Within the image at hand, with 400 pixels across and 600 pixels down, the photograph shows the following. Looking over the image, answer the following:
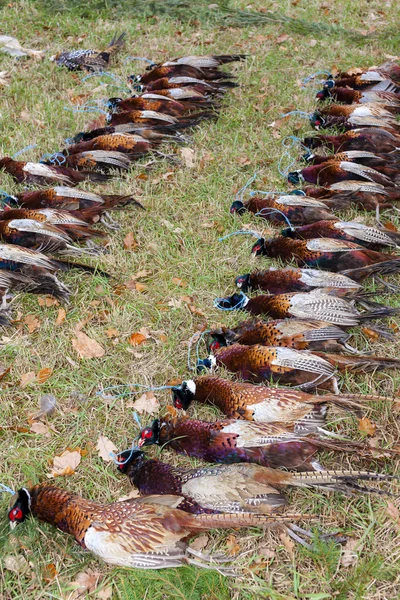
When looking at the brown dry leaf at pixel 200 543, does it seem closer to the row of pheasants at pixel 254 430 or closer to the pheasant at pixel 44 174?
the row of pheasants at pixel 254 430

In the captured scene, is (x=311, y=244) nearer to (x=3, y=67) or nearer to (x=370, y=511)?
(x=370, y=511)

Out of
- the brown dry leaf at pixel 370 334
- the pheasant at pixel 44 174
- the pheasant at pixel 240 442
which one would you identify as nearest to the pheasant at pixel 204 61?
the pheasant at pixel 44 174

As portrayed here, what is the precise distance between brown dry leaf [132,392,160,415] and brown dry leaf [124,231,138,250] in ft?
4.47

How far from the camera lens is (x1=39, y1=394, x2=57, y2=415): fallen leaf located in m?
2.79

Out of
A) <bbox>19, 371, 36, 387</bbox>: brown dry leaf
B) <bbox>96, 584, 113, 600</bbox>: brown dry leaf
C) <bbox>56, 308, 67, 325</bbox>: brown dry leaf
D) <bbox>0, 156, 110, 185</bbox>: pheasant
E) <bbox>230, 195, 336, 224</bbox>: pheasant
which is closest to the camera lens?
<bbox>96, 584, 113, 600</bbox>: brown dry leaf

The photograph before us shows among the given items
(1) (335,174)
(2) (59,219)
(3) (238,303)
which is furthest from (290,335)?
(2) (59,219)

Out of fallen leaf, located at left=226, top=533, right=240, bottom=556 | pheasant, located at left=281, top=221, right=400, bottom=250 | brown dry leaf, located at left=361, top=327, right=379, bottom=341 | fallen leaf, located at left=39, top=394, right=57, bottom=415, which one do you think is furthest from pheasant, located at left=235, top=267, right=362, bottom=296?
fallen leaf, located at left=226, top=533, right=240, bottom=556

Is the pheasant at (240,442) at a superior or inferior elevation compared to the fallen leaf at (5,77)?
inferior

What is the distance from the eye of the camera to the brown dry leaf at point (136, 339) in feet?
10.3

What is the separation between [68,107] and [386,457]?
184 inches

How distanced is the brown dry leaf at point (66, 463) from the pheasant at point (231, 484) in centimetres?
32

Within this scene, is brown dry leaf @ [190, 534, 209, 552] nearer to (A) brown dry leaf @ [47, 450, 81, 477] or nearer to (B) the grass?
(B) the grass

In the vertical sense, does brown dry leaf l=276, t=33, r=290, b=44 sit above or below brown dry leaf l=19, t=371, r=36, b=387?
above

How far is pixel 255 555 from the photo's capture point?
84.4 inches
